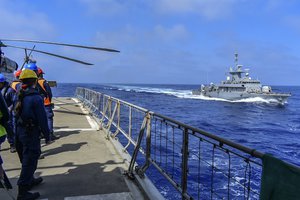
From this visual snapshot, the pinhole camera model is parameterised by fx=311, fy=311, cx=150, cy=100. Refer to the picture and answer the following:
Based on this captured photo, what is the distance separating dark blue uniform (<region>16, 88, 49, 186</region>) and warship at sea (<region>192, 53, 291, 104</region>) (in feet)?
195

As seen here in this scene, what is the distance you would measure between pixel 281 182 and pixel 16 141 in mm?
3863

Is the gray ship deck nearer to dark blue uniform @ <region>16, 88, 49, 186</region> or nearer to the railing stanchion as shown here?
dark blue uniform @ <region>16, 88, 49, 186</region>

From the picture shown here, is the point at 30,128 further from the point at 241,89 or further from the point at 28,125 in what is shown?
the point at 241,89

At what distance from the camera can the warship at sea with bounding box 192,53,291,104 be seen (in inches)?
2354

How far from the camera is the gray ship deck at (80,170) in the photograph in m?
4.72

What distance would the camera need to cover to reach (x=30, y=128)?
435cm

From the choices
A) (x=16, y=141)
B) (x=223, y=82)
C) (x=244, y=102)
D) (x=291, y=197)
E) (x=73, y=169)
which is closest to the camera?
(x=291, y=197)

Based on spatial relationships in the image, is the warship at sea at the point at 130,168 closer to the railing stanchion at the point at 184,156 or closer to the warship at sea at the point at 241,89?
the railing stanchion at the point at 184,156

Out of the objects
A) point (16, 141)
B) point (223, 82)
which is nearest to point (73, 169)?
point (16, 141)

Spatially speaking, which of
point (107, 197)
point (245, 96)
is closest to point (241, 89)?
point (245, 96)

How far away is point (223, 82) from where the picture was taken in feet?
222

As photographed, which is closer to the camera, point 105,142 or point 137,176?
point 137,176

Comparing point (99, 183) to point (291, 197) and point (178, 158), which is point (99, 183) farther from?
point (178, 158)

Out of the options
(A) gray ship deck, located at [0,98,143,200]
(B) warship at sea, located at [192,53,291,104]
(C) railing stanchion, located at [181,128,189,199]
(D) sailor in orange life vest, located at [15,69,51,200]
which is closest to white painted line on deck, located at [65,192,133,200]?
(A) gray ship deck, located at [0,98,143,200]
